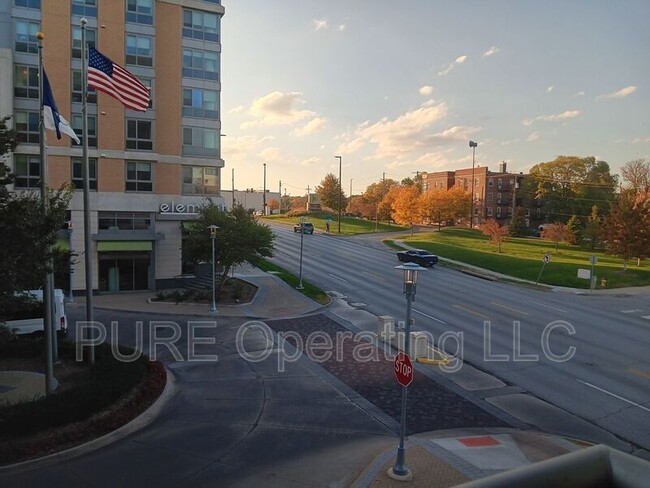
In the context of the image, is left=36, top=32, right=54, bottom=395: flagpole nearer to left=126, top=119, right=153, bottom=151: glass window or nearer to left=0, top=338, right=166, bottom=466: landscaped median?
left=0, top=338, right=166, bottom=466: landscaped median

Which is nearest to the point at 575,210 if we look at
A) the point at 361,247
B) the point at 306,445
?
the point at 361,247

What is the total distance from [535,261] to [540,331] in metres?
27.5

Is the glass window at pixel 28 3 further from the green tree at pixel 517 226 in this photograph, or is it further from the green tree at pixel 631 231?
the green tree at pixel 517 226

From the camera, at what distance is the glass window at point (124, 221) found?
30938 mm

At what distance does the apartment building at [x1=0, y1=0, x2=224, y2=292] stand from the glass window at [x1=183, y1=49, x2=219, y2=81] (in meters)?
0.07

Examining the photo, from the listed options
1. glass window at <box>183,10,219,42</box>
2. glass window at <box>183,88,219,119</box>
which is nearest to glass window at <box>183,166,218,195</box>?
glass window at <box>183,88,219,119</box>

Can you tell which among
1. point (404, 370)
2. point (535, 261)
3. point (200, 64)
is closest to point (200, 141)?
point (200, 64)

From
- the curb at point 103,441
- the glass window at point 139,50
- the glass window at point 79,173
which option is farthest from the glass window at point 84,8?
the curb at point 103,441

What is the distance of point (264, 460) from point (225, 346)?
9482mm

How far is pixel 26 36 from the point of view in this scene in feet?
94.7

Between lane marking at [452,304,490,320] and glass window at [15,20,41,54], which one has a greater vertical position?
glass window at [15,20,41,54]

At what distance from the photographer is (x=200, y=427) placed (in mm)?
11414

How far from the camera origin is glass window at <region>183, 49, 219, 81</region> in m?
33.4

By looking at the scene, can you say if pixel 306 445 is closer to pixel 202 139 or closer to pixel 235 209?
pixel 235 209
